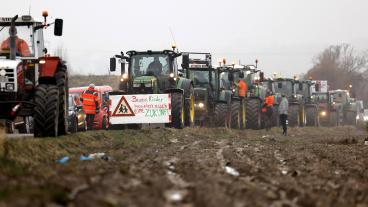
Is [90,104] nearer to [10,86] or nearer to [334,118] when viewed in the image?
[10,86]

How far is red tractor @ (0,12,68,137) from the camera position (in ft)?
39.6

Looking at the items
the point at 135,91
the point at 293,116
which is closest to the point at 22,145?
the point at 135,91

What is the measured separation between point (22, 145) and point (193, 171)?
10.2 ft

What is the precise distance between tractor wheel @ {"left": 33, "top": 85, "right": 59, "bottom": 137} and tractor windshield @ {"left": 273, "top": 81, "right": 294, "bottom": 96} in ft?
73.7

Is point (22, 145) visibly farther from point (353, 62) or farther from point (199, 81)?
point (353, 62)

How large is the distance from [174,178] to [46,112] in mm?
5770

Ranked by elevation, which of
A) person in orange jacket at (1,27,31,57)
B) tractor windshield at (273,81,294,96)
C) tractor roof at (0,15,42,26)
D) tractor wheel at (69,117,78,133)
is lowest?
tractor wheel at (69,117,78,133)

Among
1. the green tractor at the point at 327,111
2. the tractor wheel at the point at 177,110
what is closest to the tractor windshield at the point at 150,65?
the tractor wheel at the point at 177,110

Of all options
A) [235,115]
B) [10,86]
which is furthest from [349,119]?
[10,86]

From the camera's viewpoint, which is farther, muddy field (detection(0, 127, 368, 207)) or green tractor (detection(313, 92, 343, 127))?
green tractor (detection(313, 92, 343, 127))

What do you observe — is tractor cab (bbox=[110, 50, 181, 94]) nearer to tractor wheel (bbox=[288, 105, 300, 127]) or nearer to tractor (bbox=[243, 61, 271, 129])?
tractor (bbox=[243, 61, 271, 129])

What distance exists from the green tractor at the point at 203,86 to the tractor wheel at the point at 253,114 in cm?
154

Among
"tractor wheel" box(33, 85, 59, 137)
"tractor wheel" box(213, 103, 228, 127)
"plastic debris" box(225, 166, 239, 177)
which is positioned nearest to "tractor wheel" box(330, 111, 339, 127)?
"tractor wheel" box(213, 103, 228, 127)

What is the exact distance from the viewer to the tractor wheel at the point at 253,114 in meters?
26.4
